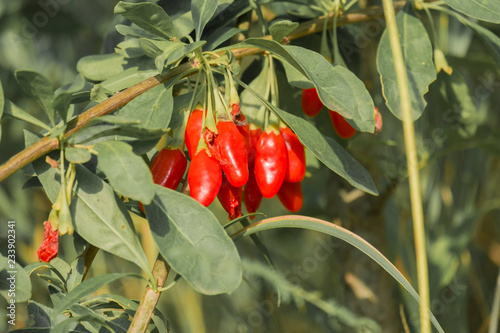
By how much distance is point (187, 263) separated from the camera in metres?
0.43

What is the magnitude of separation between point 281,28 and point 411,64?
17 cm

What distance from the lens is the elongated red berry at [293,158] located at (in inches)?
22.4

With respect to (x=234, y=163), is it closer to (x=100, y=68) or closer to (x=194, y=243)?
(x=194, y=243)

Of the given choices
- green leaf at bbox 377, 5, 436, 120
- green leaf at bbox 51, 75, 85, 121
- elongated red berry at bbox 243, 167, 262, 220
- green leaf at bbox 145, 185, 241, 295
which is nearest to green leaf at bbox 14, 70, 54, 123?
green leaf at bbox 51, 75, 85, 121

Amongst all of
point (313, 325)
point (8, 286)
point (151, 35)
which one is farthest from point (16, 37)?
point (313, 325)

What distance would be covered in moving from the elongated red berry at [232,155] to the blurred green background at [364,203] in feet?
0.71

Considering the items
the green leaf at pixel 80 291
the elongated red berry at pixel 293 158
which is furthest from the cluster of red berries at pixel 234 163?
the green leaf at pixel 80 291

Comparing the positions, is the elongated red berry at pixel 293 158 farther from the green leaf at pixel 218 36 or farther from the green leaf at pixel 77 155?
the green leaf at pixel 77 155

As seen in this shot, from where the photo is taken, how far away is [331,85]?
47 cm

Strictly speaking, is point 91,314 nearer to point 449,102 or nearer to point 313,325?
point 449,102

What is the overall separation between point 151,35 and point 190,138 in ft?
0.42

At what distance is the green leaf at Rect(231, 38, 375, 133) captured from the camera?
0.46 meters

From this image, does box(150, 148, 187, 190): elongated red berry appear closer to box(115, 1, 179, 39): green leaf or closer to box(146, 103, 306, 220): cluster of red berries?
box(146, 103, 306, 220): cluster of red berries

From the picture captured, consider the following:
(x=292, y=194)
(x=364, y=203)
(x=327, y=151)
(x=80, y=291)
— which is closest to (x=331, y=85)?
(x=327, y=151)
